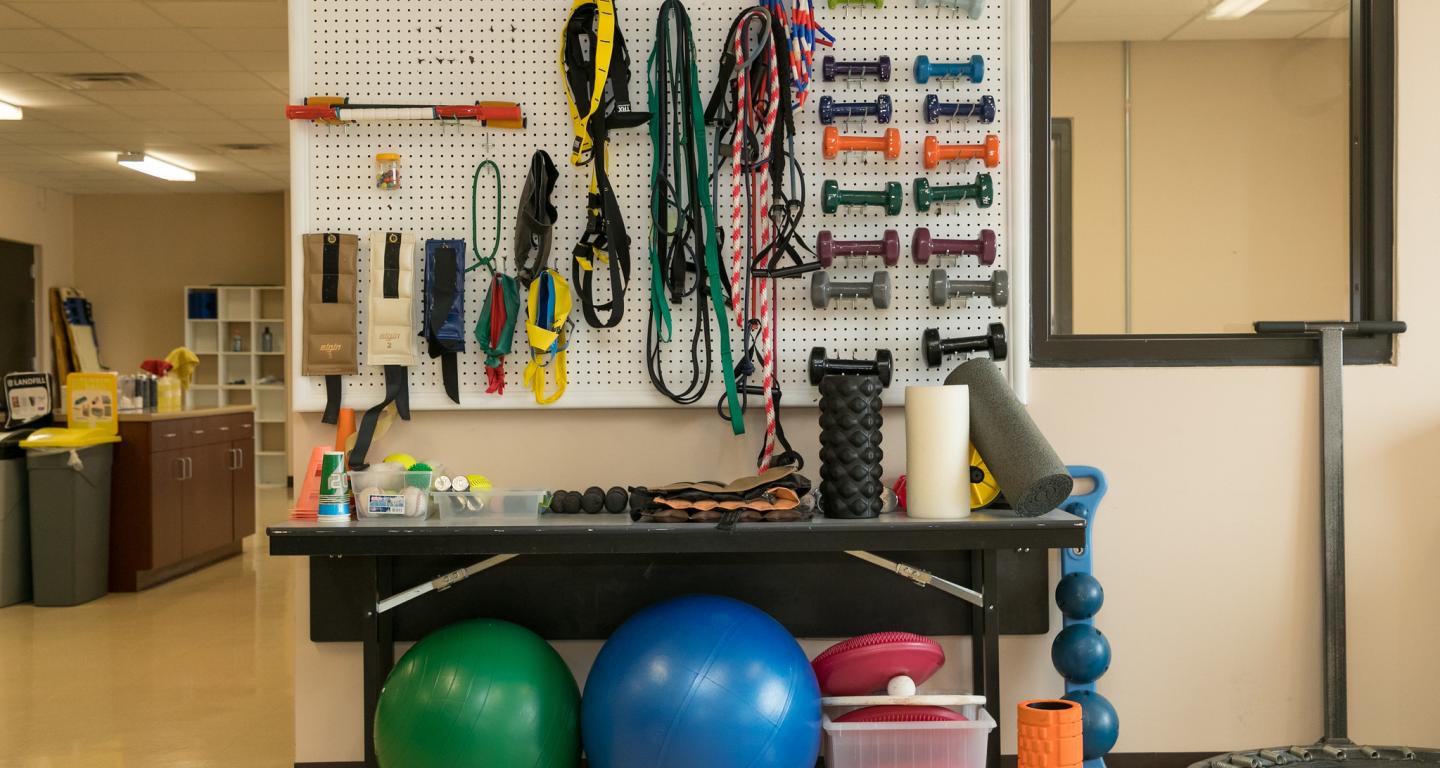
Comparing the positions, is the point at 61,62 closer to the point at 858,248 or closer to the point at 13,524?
the point at 13,524

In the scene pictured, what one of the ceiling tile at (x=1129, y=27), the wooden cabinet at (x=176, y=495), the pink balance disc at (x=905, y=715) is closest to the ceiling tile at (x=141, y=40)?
the wooden cabinet at (x=176, y=495)

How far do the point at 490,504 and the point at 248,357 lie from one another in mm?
10287

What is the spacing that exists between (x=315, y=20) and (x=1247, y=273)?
405cm

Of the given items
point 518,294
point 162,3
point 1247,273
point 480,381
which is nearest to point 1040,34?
point 518,294

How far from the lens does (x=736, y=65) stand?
2580mm

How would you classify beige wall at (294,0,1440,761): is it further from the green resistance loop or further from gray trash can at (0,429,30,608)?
gray trash can at (0,429,30,608)

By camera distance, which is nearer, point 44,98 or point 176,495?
point 176,495

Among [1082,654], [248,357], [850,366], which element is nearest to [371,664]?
[850,366]

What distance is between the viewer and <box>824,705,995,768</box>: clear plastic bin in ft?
7.70

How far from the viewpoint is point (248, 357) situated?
11664 mm

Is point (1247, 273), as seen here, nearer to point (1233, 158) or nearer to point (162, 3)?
point (1233, 158)

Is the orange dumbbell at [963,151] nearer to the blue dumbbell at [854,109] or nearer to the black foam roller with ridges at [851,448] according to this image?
the blue dumbbell at [854,109]

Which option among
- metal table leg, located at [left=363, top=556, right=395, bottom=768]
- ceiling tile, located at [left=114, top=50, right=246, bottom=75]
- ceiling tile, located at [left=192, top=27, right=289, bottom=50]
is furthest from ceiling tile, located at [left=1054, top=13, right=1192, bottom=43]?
ceiling tile, located at [left=114, top=50, right=246, bottom=75]

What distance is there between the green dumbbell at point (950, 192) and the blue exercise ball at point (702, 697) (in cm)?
107
